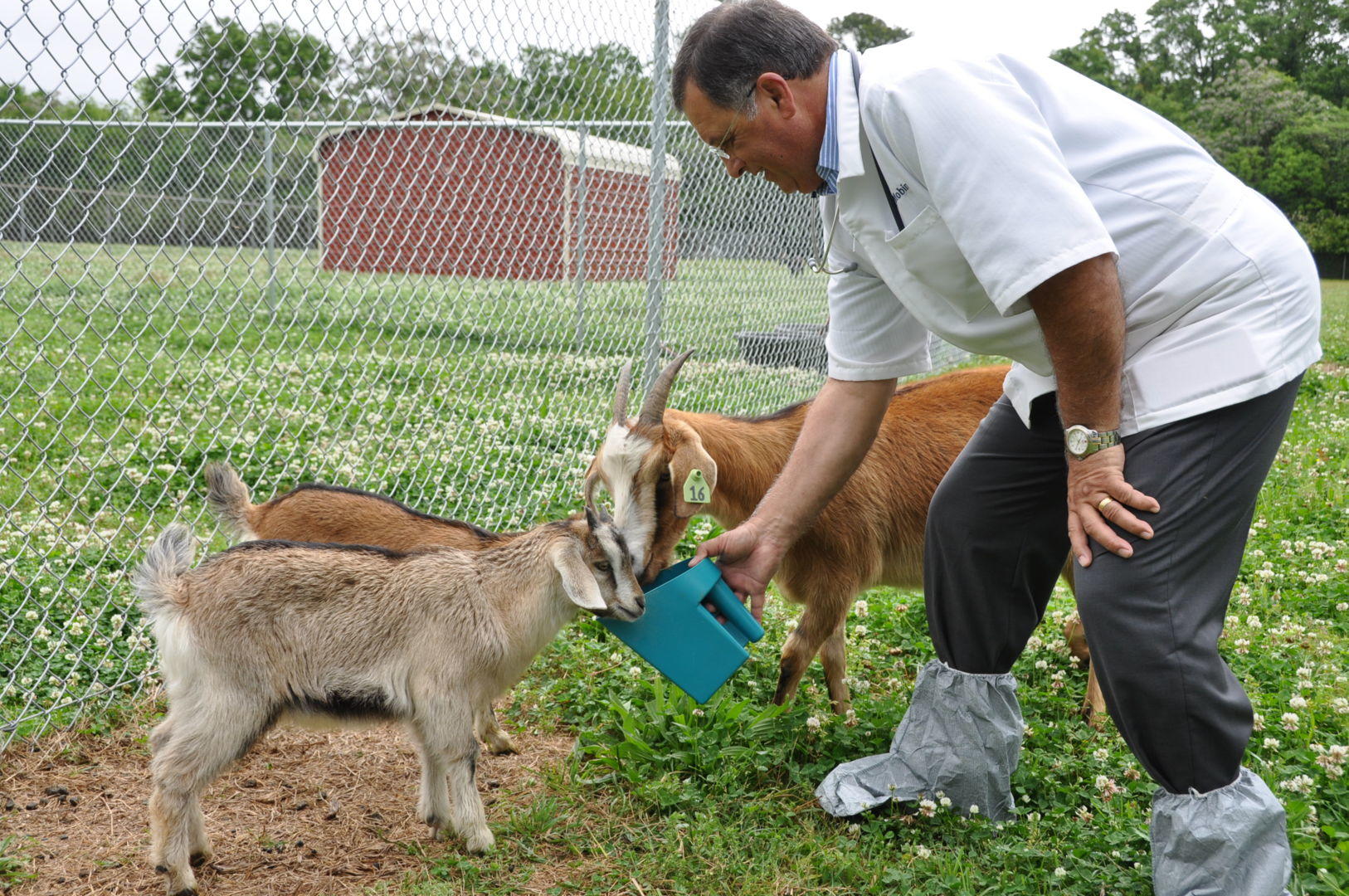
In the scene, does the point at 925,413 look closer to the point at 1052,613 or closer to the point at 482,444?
the point at 1052,613

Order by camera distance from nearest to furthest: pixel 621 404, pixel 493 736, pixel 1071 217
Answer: pixel 1071 217 < pixel 493 736 < pixel 621 404

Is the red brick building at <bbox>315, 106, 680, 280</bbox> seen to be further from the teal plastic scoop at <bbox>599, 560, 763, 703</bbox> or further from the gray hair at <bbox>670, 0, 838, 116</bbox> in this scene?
the gray hair at <bbox>670, 0, 838, 116</bbox>

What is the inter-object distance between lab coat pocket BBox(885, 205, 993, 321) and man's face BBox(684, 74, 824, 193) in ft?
0.87

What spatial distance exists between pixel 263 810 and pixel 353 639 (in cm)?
64

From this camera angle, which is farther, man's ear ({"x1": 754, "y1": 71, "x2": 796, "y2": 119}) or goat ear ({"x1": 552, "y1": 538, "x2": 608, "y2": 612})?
goat ear ({"x1": 552, "y1": 538, "x2": 608, "y2": 612})

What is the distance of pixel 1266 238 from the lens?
2.19 m

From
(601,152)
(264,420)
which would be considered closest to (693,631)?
(264,420)

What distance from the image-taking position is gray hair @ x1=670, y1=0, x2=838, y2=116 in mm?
2262

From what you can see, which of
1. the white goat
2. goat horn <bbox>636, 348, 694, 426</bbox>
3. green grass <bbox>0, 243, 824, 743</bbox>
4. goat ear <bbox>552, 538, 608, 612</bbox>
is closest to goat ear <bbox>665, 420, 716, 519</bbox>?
goat horn <bbox>636, 348, 694, 426</bbox>

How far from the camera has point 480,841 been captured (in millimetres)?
2760

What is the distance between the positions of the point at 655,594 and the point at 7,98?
200 centimetres

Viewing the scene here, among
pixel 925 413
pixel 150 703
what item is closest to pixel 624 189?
pixel 925 413

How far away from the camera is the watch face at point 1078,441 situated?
7.07 ft

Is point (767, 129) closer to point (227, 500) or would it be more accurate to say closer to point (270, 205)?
point (227, 500)
